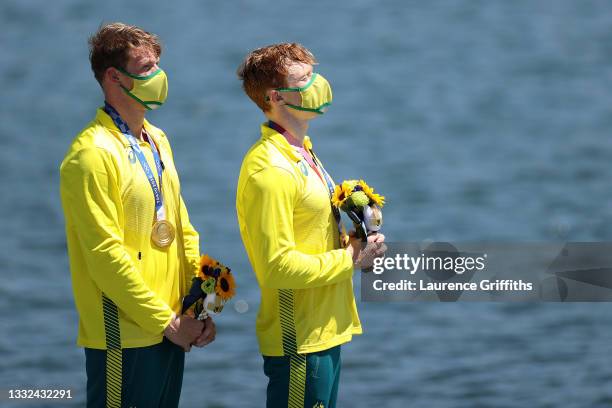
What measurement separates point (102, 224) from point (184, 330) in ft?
1.76

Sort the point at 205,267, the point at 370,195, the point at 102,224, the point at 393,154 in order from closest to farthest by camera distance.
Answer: the point at 102,224
the point at 205,267
the point at 370,195
the point at 393,154

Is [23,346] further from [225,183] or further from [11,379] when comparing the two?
[225,183]

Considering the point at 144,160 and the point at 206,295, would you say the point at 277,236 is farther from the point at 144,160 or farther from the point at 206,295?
the point at 144,160

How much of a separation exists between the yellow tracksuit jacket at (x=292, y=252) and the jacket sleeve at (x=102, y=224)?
1.56 ft

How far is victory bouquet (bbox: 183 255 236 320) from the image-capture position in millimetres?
4914

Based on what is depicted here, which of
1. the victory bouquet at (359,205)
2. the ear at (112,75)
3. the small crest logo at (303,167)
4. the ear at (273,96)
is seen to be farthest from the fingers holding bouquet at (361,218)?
the ear at (112,75)

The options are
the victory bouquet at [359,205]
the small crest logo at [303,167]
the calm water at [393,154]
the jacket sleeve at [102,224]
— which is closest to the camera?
the jacket sleeve at [102,224]

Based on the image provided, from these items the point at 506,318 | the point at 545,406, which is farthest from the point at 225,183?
the point at 545,406

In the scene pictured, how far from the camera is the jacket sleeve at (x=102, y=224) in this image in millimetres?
4648

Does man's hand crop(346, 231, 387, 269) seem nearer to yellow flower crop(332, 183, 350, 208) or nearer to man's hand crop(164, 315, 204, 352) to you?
yellow flower crop(332, 183, 350, 208)

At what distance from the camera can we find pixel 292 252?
4.77 metres

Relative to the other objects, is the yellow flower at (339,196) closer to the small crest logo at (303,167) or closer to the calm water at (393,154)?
the small crest logo at (303,167)

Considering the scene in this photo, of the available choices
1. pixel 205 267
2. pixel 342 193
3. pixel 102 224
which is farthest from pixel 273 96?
pixel 102 224

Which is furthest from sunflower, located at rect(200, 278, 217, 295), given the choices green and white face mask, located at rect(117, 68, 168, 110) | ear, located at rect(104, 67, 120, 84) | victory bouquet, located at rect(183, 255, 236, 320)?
ear, located at rect(104, 67, 120, 84)
